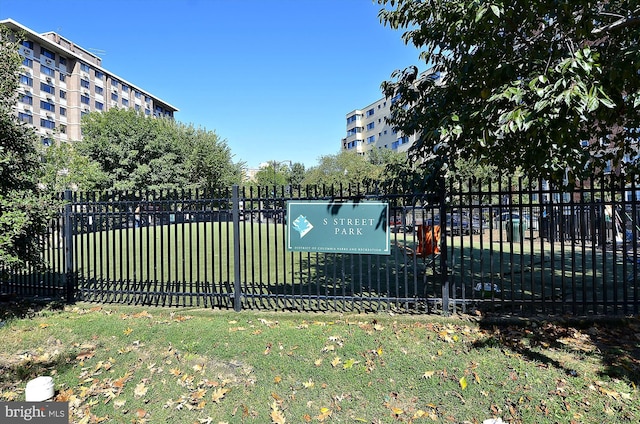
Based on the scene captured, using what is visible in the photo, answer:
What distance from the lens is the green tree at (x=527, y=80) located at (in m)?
3.44

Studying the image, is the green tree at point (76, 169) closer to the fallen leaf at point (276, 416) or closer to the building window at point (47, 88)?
the fallen leaf at point (276, 416)

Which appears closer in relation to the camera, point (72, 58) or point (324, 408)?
A: point (324, 408)

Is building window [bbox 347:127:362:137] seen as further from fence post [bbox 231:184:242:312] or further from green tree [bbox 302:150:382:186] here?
fence post [bbox 231:184:242:312]

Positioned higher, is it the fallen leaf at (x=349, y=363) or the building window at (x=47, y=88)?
the building window at (x=47, y=88)

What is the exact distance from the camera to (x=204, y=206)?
6.04 metres

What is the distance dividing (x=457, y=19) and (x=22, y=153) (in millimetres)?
6982

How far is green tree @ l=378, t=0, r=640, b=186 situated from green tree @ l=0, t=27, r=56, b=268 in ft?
19.4

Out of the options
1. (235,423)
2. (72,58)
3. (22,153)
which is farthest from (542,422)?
(72,58)

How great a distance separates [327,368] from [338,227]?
7.14 feet

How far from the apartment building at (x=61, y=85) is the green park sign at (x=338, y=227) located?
4810 centimetres

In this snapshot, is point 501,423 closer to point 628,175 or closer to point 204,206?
point 628,175

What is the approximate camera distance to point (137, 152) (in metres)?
30.1

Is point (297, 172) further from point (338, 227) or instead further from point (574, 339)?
point (574, 339)

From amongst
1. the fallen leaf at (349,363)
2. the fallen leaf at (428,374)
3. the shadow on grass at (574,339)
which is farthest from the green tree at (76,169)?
the shadow on grass at (574,339)
